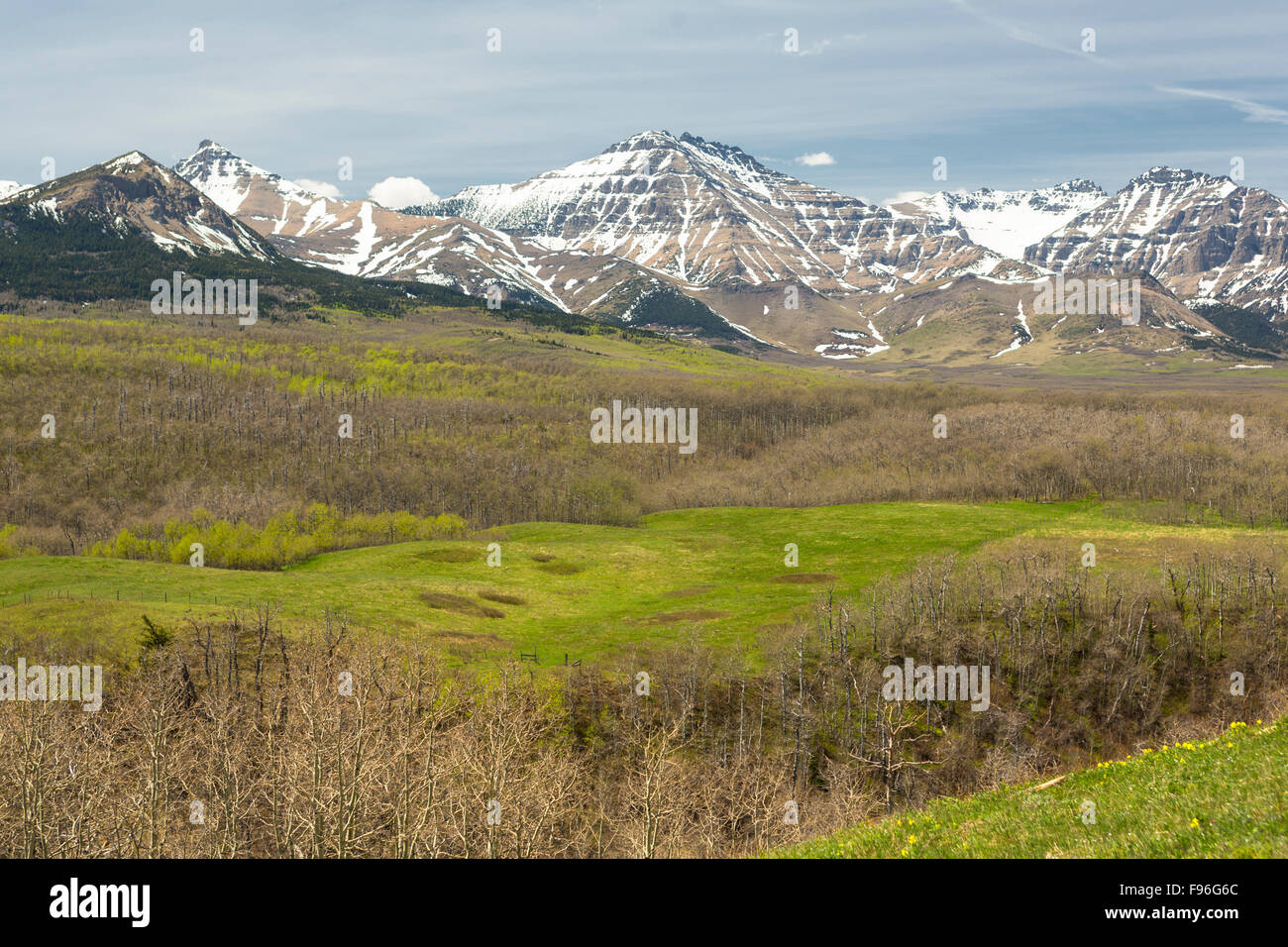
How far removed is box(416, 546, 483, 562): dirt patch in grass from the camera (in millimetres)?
181500

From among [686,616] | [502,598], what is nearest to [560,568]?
[502,598]

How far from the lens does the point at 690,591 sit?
545 ft

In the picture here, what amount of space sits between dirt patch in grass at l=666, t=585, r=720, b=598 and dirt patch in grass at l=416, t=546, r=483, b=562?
4469cm

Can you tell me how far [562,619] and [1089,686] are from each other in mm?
84467

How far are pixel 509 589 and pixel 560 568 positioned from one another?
20695 millimetres

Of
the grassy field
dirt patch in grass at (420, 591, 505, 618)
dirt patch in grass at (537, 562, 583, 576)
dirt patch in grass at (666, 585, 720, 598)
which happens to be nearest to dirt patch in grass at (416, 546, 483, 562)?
the grassy field

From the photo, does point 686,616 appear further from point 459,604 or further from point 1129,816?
point 1129,816

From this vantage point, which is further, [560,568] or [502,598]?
[560,568]

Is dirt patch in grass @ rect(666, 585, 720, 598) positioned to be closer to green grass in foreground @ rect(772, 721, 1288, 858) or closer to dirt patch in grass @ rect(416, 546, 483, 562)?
dirt patch in grass @ rect(416, 546, 483, 562)

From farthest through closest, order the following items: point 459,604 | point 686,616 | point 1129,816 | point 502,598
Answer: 1. point 502,598
2. point 686,616
3. point 459,604
4. point 1129,816

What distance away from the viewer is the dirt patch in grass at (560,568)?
177 m

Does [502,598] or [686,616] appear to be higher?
[502,598]
